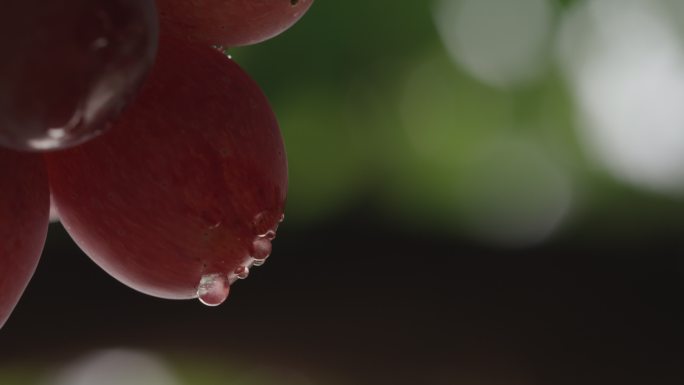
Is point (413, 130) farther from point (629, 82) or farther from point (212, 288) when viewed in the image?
point (212, 288)

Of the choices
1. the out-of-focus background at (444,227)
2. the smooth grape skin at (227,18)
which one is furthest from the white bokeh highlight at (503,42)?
the smooth grape skin at (227,18)

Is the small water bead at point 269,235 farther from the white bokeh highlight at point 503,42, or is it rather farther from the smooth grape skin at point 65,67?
Result: the white bokeh highlight at point 503,42

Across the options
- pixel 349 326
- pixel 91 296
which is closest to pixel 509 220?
pixel 349 326

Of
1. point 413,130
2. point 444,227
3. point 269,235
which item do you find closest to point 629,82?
point 413,130

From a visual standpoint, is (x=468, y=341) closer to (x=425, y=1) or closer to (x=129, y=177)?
(x=425, y=1)

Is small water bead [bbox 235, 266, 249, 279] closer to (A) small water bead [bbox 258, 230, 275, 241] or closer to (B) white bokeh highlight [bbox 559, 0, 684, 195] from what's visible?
(A) small water bead [bbox 258, 230, 275, 241]

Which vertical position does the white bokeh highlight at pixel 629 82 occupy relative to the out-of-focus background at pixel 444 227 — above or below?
above
